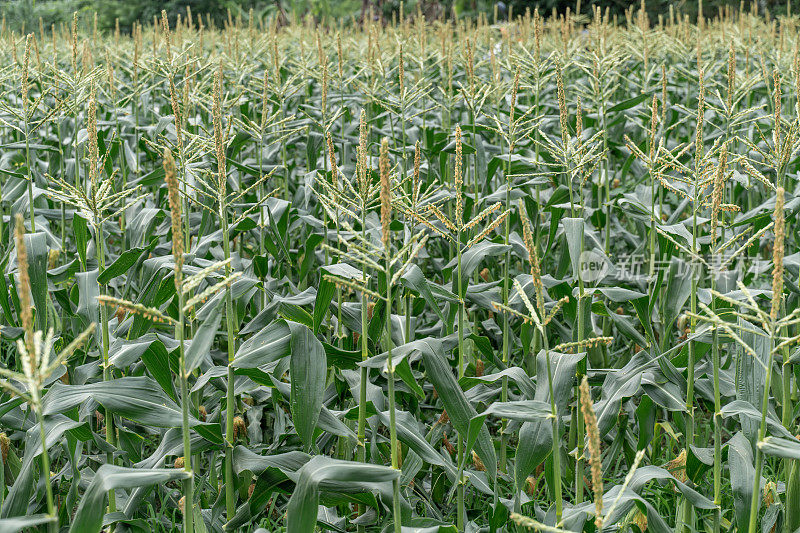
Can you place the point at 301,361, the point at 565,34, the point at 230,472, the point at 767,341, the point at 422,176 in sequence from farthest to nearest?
the point at 565,34
the point at 422,176
the point at 767,341
the point at 230,472
the point at 301,361

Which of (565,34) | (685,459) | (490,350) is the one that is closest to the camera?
(685,459)

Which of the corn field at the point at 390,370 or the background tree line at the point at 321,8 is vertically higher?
the background tree line at the point at 321,8

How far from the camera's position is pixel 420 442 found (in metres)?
2.17

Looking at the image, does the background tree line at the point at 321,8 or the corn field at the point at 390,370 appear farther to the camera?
the background tree line at the point at 321,8

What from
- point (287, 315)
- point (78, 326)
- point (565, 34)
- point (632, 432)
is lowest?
point (632, 432)

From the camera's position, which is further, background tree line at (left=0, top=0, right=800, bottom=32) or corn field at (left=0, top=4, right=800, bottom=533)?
background tree line at (left=0, top=0, right=800, bottom=32)

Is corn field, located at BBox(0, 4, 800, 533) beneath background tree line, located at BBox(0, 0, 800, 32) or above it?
beneath

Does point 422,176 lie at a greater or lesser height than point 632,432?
greater

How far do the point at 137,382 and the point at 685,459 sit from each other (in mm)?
1799

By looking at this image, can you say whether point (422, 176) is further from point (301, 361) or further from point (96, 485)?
point (96, 485)

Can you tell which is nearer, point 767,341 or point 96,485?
point 96,485

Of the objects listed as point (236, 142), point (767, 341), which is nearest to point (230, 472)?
point (767, 341)

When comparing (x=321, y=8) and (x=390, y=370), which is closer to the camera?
(x=390, y=370)

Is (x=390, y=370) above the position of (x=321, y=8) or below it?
below
